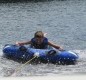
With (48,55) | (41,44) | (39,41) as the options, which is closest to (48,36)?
(41,44)

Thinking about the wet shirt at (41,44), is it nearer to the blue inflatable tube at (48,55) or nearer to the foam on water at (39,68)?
the blue inflatable tube at (48,55)

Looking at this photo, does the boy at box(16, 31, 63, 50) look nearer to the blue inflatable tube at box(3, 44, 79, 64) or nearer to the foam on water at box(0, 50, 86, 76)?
the blue inflatable tube at box(3, 44, 79, 64)

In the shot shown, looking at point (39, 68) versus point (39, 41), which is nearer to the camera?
point (39, 68)

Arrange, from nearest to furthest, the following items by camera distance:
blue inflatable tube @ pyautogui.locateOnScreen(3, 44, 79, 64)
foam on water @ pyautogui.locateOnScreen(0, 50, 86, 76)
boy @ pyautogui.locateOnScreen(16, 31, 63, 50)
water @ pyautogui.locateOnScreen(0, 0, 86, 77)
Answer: foam on water @ pyautogui.locateOnScreen(0, 50, 86, 76)
water @ pyautogui.locateOnScreen(0, 0, 86, 77)
blue inflatable tube @ pyautogui.locateOnScreen(3, 44, 79, 64)
boy @ pyautogui.locateOnScreen(16, 31, 63, 50)

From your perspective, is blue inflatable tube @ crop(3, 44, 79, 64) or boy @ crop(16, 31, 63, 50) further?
boy @ crop(16, 31, 63, 50)

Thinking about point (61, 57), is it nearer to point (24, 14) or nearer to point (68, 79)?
point (68, 79)

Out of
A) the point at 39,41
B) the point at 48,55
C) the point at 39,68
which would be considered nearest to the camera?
the point at 39,68

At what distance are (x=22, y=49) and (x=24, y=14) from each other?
81.7 feet

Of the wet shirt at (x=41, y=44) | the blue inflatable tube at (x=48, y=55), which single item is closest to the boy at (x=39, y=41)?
the wet shirt at (x=41, y=44)

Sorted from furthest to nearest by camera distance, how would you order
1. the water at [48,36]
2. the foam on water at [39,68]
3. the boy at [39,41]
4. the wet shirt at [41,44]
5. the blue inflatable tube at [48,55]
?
the wet shirt at [41,44], the boy at [39,41], the blue inflatable tube at [48,55], the water at [48,36], the foam on water at [39,68]

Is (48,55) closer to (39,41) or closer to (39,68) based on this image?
(39,41)

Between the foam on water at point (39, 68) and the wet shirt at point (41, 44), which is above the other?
the wet shirt at point (41, 44)

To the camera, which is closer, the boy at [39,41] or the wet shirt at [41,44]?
the boy at [39,41]

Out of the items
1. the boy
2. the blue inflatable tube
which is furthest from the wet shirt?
the blue inflatable tube
